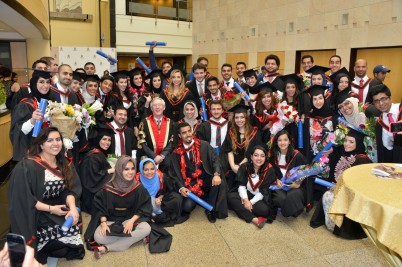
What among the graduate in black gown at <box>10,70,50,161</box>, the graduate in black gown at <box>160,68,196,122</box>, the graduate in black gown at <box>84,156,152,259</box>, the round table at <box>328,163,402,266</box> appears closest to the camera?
the round table at <box>328,163,402,266</box>

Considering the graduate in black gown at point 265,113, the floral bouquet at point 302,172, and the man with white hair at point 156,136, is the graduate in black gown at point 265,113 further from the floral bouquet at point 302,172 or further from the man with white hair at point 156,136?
the man with white hair at point 156,136

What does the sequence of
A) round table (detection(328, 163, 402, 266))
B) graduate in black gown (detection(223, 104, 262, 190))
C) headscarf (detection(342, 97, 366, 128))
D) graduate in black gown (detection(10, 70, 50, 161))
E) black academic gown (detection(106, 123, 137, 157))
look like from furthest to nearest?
graduate in black gown (detection(223, 104, 262, 190)) < black academic gown (detection(106, 123, 137, 157)) < headscarf (detection(342, 97, 366, 128)) < graduate in black gown (detection(10, 70, 50, 161)) < round table (detection(328, 163, 402, 266))

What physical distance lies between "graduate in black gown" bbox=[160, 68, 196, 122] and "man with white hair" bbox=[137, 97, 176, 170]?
0.73m

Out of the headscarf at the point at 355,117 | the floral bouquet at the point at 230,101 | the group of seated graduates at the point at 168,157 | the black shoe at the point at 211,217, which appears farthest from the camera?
the floral bouquet at the point at 230,101

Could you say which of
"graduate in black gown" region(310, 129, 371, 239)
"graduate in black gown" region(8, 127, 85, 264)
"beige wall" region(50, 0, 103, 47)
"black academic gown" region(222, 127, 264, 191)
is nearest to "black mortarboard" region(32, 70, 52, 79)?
"graduate in black gown" region(8, 127, 85, 264)

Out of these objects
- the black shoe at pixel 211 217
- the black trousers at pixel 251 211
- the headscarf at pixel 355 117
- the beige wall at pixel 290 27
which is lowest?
the black shoe at pixel 211 217

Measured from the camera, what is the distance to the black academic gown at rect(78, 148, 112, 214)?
179 inches

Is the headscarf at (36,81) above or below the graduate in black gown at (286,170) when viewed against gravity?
above

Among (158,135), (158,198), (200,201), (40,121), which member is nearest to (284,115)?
(200,201)

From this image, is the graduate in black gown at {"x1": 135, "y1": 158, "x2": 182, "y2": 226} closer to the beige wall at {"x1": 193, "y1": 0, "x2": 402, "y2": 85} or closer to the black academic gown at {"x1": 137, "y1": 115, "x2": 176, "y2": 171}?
the black academic gown at {"x1": 137, "y1": 115, "x2": 176, "y2": 171}

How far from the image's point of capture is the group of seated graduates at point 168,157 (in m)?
3.40

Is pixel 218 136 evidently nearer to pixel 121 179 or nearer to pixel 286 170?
pixel 286 170

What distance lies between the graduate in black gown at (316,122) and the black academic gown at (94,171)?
2.86 metres

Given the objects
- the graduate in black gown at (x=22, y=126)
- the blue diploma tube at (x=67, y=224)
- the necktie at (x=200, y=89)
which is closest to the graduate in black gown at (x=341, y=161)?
the necktie at (x=200, y=89)
